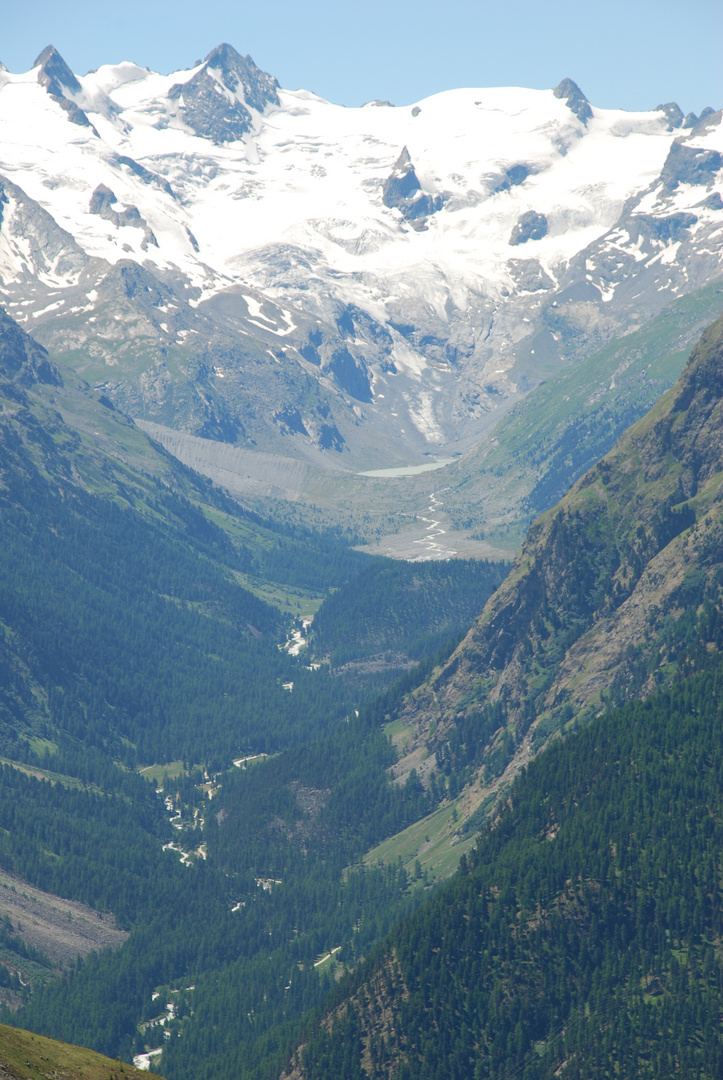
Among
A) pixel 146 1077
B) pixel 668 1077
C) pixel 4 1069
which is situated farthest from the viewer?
pixel 668 1077

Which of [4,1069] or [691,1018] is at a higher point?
[691,1018]

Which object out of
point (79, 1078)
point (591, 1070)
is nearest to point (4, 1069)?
point (79, 1078)

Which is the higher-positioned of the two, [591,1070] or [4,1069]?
[591,1070]

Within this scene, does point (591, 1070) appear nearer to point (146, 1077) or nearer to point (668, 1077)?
point (668, 1077)

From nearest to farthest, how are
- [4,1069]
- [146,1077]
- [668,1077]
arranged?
[4,1069], [146,1077], [668,1077]

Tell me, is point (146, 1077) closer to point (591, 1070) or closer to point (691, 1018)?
point (591, 1070)

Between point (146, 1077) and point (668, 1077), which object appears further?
→ point (668, 1077)

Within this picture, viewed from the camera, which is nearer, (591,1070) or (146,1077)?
(146,1077)

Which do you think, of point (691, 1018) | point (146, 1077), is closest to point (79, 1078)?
point (146, 1077)
